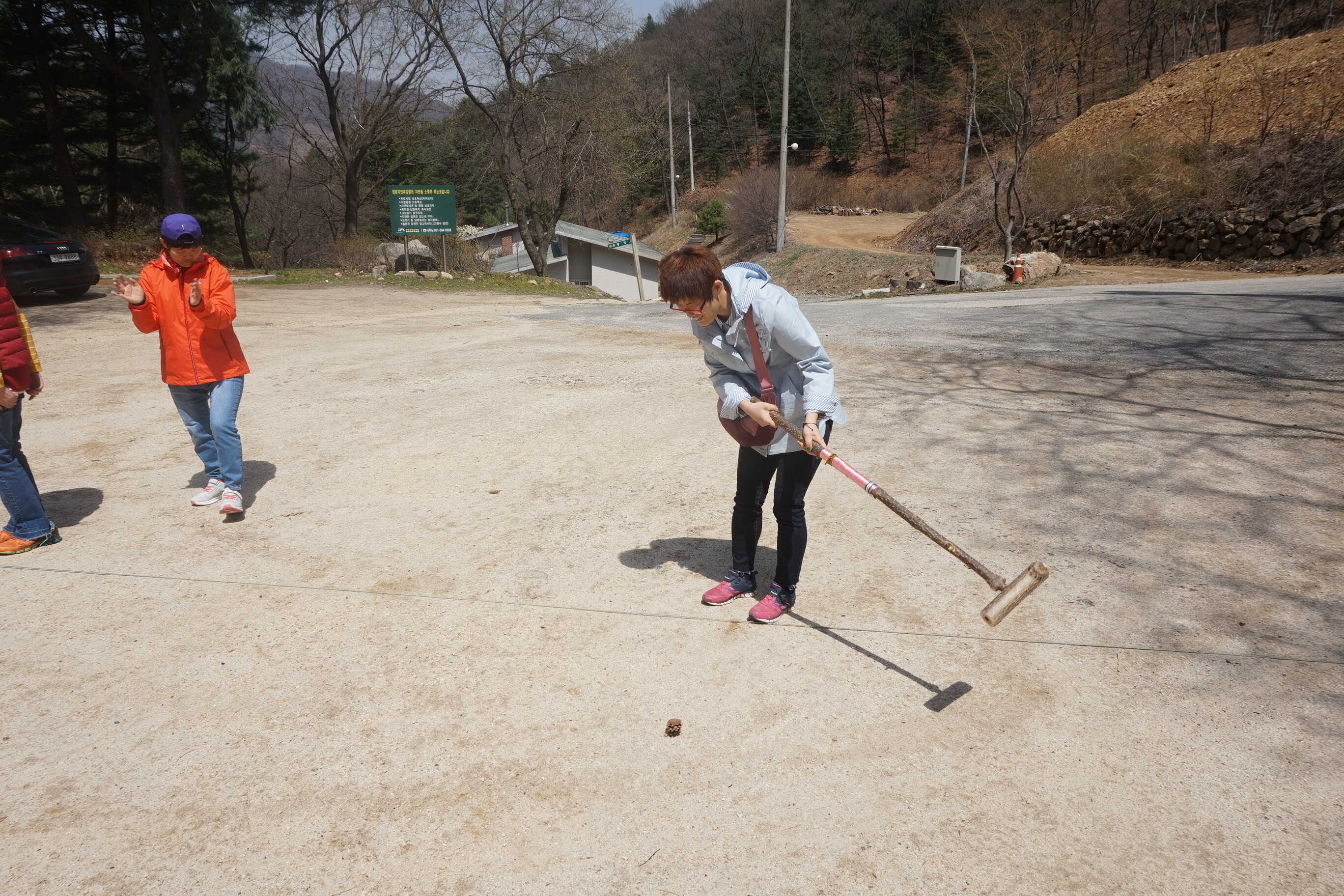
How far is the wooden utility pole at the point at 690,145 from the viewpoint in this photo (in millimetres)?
60188

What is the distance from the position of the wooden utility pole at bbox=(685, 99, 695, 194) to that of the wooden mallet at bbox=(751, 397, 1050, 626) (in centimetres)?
6006

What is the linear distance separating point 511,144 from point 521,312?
14.7 metres

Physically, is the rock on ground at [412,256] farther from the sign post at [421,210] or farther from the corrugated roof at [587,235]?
the corrugated roof at [587,235]

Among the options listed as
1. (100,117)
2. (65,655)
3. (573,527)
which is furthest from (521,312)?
(100,117)

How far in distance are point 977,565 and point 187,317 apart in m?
4.15

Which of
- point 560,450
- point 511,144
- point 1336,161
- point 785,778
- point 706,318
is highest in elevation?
point 511,144

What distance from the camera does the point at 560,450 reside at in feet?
18.5

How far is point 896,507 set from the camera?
2.95 m

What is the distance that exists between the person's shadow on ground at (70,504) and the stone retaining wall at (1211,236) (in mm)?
20792

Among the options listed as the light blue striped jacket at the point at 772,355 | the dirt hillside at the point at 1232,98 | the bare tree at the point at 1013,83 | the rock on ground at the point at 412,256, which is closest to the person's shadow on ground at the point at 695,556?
the light blue striped jacket at the point at 772,355

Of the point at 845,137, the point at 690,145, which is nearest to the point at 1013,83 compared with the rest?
the point at 845,137

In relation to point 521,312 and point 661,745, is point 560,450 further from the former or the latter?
point 521,312

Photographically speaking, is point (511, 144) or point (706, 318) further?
point (511, 144)

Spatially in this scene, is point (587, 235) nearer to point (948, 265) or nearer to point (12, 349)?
point (948, 265)
